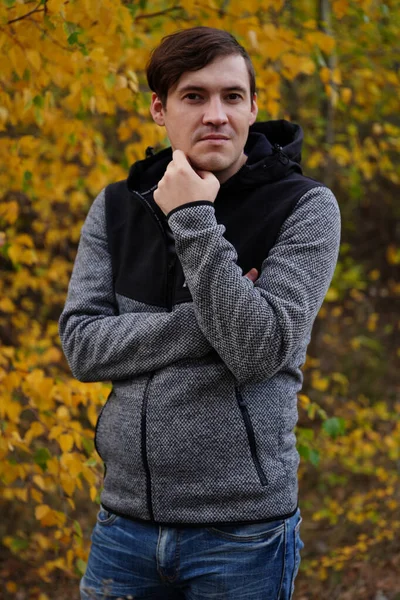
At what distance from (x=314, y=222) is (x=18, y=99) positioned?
1.97m

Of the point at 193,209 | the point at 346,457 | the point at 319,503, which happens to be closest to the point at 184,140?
the point at 193,209

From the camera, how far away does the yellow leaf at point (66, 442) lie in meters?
2.85

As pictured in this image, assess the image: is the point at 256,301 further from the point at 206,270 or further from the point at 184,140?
the point at 184,140

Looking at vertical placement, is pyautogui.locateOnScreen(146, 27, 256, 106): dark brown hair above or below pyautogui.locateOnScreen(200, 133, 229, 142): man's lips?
above

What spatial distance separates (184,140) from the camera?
6.72 ft

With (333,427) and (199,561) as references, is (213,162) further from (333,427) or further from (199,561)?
(333,427)

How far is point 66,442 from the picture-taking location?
287cm

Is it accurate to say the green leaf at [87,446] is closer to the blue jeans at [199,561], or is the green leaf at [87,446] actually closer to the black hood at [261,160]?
the blue jeans at [199,561]

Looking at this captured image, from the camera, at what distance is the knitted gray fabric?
178cm

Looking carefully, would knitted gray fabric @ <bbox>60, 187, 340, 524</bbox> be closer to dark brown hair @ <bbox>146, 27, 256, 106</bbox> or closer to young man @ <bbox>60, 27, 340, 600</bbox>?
young man @ <bbox>60, 27, 340, 600</bbox>

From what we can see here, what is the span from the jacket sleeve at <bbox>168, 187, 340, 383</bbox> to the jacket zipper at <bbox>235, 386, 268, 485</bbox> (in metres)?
0.09

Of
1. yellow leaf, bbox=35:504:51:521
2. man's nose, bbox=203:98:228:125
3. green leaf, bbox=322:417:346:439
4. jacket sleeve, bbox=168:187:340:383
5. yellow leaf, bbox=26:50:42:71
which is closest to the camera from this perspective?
jacket sleeve, bbox=168:187:340:383

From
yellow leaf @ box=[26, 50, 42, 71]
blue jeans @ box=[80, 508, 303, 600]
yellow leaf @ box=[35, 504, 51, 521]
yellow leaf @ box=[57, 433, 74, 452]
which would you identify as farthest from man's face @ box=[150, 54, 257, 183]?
yellow leaf @ box=[35, 504, 51, 521]

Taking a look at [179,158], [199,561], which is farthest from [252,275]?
[199,561]
